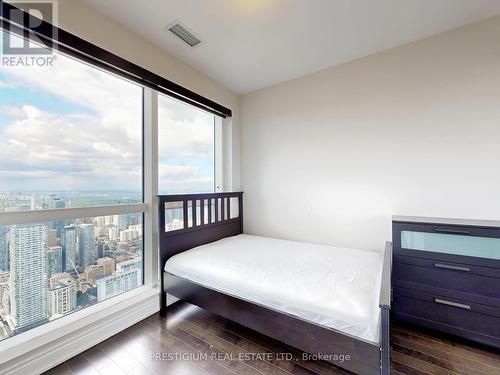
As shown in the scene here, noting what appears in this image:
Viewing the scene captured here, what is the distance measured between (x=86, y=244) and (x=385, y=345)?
2.15 metres

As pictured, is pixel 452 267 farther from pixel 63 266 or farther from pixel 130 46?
pixel 130 46

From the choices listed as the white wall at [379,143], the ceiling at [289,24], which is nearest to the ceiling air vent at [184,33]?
the ceiling at [289,24]

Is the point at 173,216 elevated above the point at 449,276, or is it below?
above

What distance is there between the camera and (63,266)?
163 cm

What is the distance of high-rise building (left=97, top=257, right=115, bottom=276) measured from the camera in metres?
1.86

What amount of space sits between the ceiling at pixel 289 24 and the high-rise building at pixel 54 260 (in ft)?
6.16

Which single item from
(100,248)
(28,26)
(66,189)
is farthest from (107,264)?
(28,26)

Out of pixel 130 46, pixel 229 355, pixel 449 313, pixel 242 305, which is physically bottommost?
pixel 229 355

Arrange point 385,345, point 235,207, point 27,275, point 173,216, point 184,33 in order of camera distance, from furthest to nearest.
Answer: point 235,207, point 173,216, point 184,33, point 27,275, point 385,345

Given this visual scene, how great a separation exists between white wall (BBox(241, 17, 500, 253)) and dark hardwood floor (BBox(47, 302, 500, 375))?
0.92 metres

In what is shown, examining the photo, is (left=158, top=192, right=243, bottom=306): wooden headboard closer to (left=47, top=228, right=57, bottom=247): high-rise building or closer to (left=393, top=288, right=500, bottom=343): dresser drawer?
(left=47, top=228, right=57, bottom=247): high-rise building

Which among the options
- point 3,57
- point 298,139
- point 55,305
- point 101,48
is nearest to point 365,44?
point 298,139

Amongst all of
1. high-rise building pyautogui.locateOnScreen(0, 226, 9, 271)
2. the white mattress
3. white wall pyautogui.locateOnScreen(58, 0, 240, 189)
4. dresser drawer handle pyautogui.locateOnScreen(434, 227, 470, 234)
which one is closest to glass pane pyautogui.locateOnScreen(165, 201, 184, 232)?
the white mattress

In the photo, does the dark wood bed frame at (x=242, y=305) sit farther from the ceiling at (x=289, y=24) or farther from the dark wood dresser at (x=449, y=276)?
the ceiling at (x=289, y=24)
